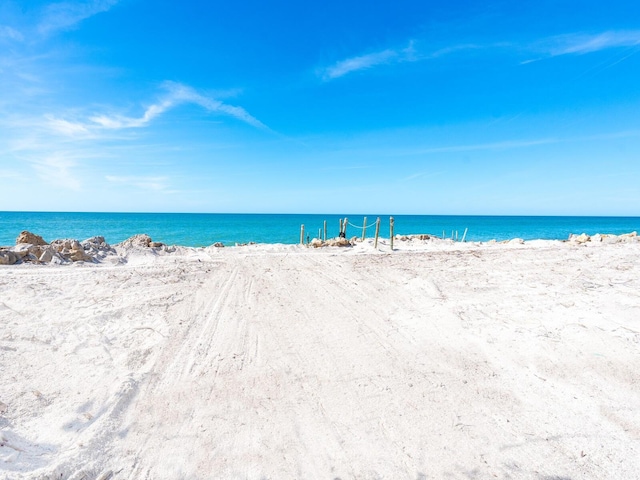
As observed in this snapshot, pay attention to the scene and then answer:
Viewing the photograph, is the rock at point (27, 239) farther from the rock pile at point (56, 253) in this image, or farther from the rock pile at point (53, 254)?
the rock pile at point (53, 254)

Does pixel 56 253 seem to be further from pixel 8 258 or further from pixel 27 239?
pixel 27 239

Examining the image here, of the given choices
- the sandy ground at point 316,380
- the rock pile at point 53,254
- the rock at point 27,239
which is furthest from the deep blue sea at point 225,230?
the sandy ground at point 316,380

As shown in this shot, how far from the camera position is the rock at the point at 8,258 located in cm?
916

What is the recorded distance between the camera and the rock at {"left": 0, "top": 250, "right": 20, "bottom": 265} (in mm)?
9164

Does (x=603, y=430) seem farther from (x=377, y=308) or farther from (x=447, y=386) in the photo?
(x=377, y=308)

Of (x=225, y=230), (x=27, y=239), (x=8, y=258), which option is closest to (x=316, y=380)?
(x=8, y=258)

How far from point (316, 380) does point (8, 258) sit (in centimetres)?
1061

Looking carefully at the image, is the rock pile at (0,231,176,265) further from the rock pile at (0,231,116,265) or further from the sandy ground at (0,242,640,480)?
the sandy ground at (0,242,640,480)

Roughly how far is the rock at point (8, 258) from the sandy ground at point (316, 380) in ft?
7.16

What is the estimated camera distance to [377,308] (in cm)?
669

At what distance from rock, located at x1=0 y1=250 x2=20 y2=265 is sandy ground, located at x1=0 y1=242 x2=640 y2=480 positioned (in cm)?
218

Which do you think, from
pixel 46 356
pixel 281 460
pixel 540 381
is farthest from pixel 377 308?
pixel 46 356

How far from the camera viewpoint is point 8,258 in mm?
9281

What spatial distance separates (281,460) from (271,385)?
3.82 feet
